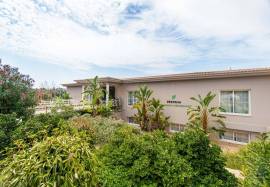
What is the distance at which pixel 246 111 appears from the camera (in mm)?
14336

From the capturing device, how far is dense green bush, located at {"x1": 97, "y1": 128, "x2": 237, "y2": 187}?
16.0 feet

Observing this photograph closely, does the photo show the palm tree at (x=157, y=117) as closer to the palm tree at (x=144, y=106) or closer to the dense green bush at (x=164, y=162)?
the palm tree at (x=144, y=106)

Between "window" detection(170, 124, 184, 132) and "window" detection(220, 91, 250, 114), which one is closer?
"window" detection(220, 91, 250, 114)

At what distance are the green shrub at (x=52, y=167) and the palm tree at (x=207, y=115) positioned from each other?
12.8 meters

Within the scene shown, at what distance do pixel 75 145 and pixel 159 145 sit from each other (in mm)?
2379

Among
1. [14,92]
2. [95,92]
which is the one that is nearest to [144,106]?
[95,92]

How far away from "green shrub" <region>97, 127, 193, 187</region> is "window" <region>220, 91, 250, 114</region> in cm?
1105

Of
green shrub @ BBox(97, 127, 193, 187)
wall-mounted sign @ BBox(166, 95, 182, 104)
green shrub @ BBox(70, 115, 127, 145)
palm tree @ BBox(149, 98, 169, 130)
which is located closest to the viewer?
green shrub @ BBox(97, 127, 193, 187)

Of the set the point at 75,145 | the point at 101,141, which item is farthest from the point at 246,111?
the point at 75,145

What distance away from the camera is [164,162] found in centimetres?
496

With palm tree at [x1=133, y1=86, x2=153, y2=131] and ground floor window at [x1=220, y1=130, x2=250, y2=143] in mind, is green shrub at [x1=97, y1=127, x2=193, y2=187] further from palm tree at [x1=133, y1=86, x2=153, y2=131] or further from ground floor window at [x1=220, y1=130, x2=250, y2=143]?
palm tree at [x1=133, y1=86, x2=153, y2=131]

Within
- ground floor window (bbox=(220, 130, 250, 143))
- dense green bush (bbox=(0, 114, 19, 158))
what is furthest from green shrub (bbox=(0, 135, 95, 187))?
ground floor window (bbox=(220, 130, 250, 143))

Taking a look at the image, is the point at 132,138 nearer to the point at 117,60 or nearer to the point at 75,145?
the point at 75,145

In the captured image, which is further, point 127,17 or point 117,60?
point 117,60
